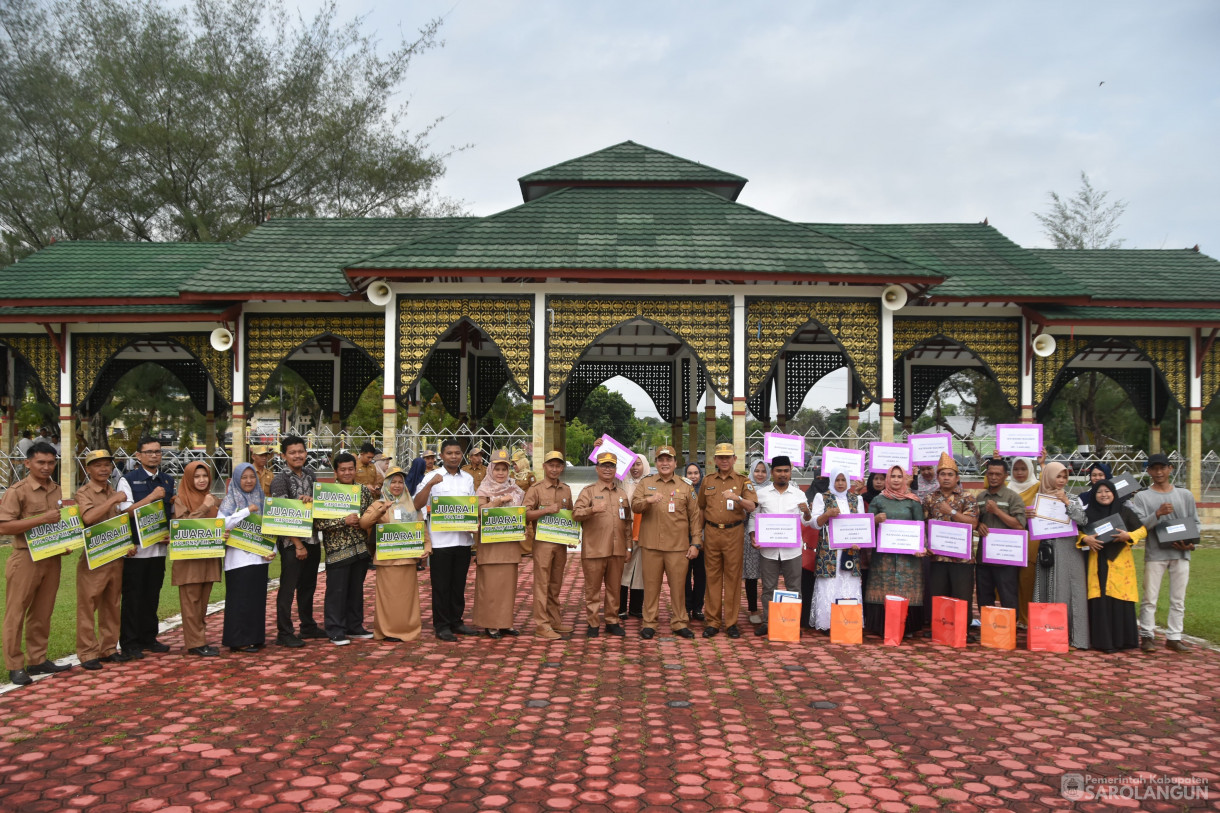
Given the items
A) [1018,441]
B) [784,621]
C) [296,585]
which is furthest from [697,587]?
[296,585]

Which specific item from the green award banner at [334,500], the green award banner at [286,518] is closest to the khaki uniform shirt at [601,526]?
the green award banner at [334,500]

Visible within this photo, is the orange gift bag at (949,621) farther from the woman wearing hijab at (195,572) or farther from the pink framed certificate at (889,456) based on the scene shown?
the woman wearing hijab at (195,572)

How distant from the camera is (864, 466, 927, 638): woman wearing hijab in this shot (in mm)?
7234

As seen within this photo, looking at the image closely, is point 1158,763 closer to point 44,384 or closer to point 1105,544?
point 1105,544

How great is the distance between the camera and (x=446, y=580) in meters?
7.30

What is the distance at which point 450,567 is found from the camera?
7320 millimetres

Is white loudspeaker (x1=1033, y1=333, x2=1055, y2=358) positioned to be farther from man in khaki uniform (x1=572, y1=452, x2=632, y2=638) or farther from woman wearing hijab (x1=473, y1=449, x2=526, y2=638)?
woman wearing hijab (x1=473, y1=449, x2=526, y2=638)

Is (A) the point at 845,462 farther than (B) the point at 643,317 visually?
No

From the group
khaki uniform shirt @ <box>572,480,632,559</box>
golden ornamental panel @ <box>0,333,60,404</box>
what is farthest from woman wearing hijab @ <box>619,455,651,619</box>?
golden ornamental panel @ <box>0,333,60,404</box>

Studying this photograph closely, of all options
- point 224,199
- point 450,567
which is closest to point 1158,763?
point 450,567

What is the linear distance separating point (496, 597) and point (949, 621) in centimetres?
363

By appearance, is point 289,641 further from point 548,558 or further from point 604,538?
point 604,538

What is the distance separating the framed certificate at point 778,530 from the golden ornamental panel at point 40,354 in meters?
13.6

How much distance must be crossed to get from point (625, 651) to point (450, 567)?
5.38ft
